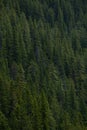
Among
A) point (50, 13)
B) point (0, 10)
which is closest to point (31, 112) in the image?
point (0, 10)

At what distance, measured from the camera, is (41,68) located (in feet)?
417

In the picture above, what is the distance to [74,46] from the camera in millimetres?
161000

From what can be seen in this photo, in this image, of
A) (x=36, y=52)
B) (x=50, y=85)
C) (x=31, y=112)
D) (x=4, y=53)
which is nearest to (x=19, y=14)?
(x=36, y=52)

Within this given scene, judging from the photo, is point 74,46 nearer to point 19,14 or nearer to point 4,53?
point 19,14

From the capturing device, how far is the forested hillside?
8400cm

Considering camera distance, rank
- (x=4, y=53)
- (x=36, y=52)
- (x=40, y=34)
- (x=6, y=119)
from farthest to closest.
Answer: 1. (x=40, y=34)
2. (x=36, y=52)
3. (x=4, y=53)
4. (x=6, y=119)

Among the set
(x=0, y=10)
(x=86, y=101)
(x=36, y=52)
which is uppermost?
(x=0, y=10)

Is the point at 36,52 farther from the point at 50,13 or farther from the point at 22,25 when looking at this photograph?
the point at 50,13

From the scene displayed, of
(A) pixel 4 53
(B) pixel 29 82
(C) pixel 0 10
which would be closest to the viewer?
(B) pixel 29 82

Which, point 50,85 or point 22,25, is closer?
point 50,85

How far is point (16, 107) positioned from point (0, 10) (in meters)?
94.3

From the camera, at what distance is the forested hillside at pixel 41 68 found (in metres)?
84.0

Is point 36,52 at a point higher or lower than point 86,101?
higher

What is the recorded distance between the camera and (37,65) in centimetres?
12681
